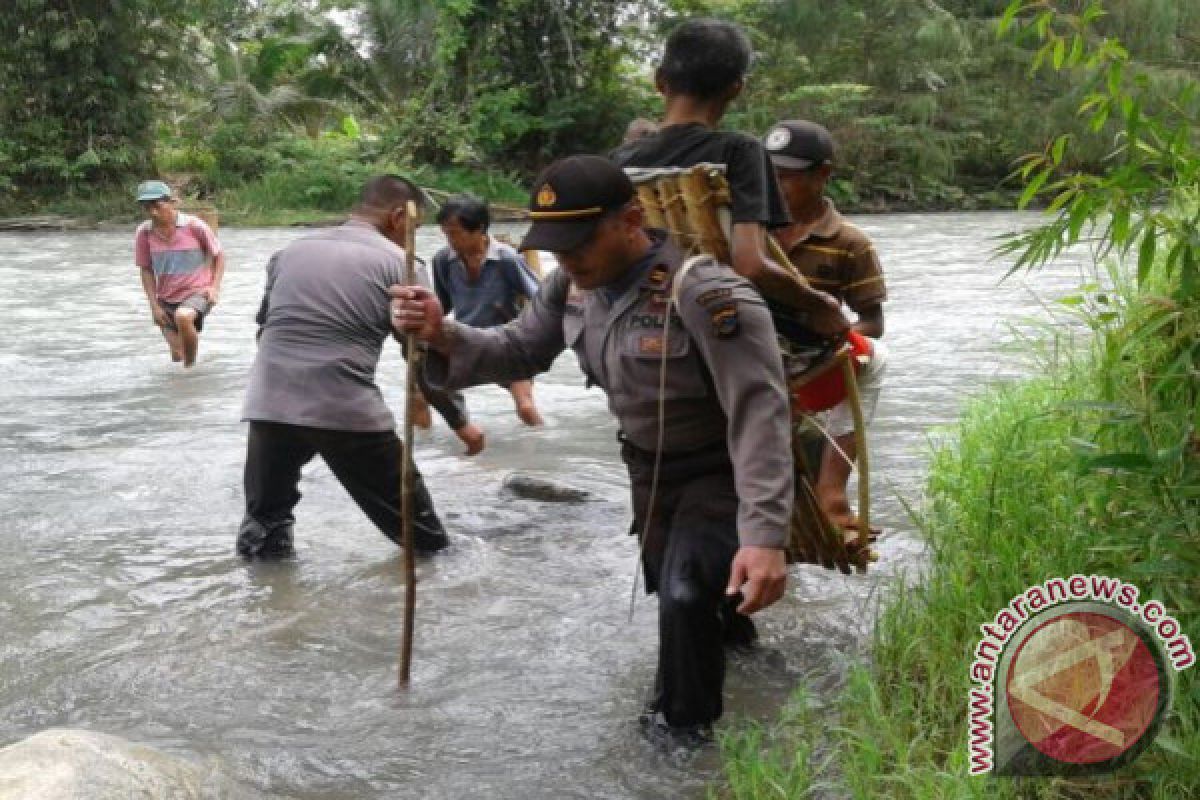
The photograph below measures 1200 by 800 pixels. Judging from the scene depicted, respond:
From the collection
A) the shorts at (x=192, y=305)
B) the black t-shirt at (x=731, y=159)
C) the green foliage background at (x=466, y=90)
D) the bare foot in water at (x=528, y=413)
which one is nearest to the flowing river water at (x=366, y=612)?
the bare foot in water at (x=528, y=413)

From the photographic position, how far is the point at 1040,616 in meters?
2.53

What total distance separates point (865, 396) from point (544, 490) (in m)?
2.26

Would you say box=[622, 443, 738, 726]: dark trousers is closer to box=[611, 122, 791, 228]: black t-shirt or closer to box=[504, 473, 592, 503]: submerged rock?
box=[611, 122, 791, 228]: black t-shirt

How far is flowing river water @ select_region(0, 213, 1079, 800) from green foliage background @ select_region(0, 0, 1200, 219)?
1984 centimetres

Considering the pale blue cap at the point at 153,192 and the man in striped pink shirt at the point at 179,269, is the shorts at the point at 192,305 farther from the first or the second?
the pale blue cap at the point at 153,192

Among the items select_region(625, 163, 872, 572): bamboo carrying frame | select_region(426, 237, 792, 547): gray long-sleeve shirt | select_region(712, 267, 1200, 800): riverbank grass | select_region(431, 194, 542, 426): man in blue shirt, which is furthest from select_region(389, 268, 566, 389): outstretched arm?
select_region(431, 194, 542, 426): man in blue shirt

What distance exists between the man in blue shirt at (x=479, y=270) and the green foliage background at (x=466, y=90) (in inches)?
814

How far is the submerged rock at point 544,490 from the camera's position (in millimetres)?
6734

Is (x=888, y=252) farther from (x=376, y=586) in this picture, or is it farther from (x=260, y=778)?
(x=260, y=778)

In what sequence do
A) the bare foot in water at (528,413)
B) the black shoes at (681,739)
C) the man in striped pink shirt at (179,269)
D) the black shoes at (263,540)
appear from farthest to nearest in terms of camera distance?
the man in striped pink shirt at (179,269)
the bare foot in water at (528,413)
the black shoes at (263,540)
the black shoes at (681,739)

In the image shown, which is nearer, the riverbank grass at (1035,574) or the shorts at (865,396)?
the riverbank grass at (1035,574)

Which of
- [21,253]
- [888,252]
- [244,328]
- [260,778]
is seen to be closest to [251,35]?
[21,253]

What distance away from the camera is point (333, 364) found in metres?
5.30

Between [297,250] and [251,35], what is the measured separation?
31443 millimetres
